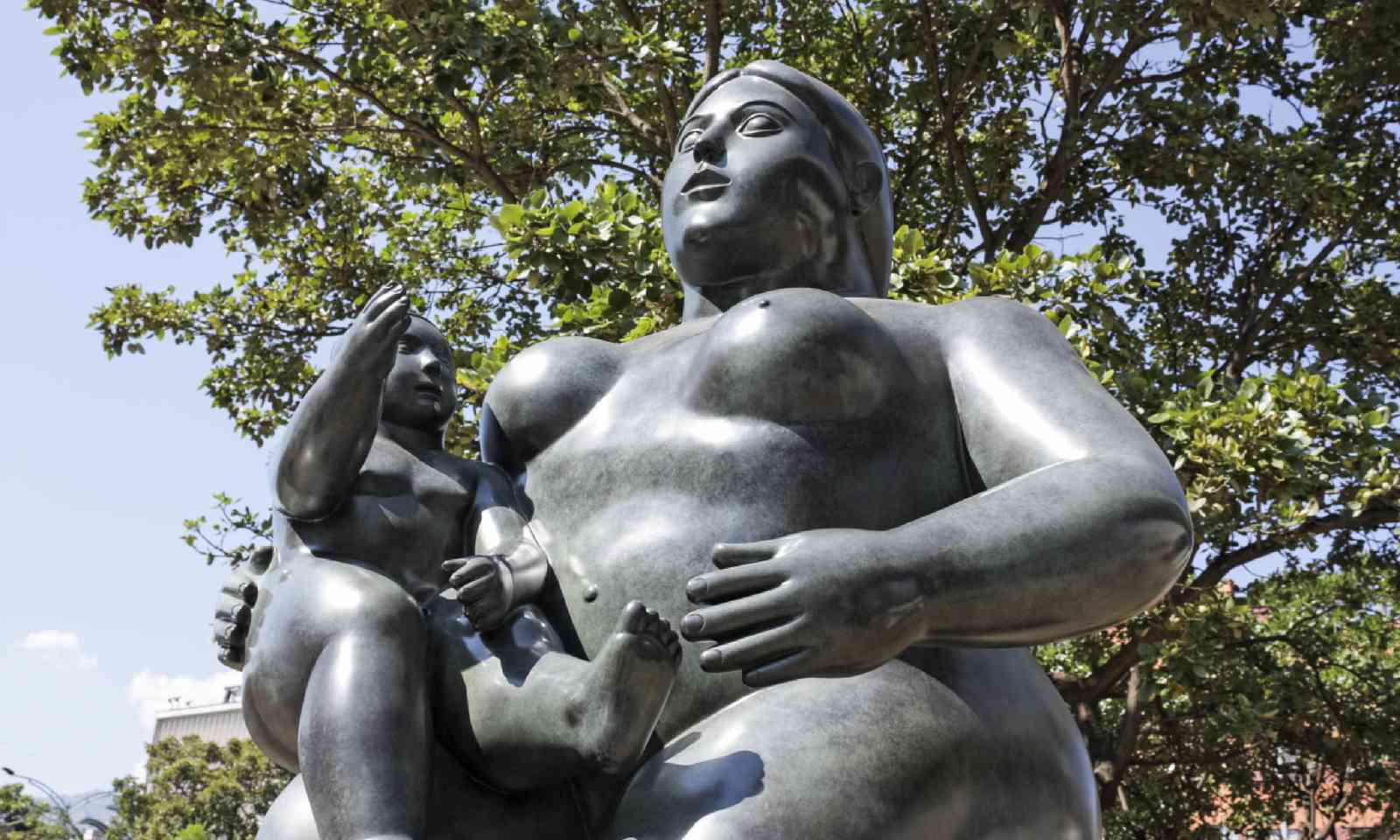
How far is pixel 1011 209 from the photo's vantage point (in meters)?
12.5

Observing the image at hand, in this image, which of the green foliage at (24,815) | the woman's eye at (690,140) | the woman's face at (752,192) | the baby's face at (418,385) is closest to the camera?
the baby's face at (418,385)

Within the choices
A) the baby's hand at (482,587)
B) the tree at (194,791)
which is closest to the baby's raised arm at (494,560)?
the baby's hand at (482,587)

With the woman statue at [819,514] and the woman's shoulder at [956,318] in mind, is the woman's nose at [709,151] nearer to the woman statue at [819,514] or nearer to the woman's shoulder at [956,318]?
the woman statue at [819,514]

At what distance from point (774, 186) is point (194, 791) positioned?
1743 inches

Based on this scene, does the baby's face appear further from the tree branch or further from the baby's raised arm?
the tree branch

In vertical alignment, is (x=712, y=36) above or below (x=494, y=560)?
above

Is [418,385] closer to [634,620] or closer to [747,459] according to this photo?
[747,459]

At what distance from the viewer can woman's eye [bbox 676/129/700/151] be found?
111 inches

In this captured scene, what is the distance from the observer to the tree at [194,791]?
40.9 m

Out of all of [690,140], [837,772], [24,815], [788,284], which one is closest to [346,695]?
[837,772]

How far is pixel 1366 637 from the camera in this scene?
16.5 meters

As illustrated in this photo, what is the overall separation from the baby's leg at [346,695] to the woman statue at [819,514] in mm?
120

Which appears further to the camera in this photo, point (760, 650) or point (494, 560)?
point (494, 560)

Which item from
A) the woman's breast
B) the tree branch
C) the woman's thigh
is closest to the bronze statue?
the woman's thigh
